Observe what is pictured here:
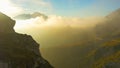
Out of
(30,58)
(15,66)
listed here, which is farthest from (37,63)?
(15,66)

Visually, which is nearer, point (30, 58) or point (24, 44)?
point (30, 58)

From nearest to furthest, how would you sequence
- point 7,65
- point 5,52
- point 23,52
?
point 7,65 < point 5,52 < point 23,52

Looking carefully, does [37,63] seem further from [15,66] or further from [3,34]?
[3,34]

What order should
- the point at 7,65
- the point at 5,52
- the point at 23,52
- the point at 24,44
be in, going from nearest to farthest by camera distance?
the point at 7,65 < the point at 5,52 < the point at 23,52 < the point at 24,44

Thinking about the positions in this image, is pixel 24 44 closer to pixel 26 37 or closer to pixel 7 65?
pixel 26 37

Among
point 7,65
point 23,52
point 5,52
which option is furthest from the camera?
point 23,52

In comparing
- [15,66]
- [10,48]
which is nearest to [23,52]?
[10,48]
